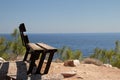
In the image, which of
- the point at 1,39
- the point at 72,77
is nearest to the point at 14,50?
the point at 1,39

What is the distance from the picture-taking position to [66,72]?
8430 mm

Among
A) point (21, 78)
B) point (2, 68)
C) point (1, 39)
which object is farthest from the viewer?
point (1, 39)

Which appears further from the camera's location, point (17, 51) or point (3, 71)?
point (17, 51)

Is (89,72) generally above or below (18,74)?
below

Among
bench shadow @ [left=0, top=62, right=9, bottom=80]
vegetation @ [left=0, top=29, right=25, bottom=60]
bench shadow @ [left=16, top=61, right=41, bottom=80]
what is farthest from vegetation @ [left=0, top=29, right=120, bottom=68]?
bench shadow @ [left=16, top=61, right=41, bottom=80]

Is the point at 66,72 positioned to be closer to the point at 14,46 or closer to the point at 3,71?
the point at 3,71

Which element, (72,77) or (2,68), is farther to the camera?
(72,77)

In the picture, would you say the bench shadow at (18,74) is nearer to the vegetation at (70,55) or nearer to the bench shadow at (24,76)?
the bench shadow at (24,76)

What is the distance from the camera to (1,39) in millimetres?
16531

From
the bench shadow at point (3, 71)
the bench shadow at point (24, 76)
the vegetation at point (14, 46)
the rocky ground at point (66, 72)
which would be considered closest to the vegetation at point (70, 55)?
the vegetation at point (14, 46)

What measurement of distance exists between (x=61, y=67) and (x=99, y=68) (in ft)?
4.04

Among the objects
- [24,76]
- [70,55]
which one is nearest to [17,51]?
[70,55]

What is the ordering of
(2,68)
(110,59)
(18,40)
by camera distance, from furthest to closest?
(110,59), (18,40), (2,68)

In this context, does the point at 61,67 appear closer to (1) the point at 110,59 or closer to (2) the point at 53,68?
(2) the point at 53,68
